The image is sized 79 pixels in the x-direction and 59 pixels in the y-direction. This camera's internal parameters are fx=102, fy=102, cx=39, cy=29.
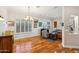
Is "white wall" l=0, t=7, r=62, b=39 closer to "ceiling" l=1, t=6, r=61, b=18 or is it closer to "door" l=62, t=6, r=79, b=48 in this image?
"ceiling" l=1, t=6, r=61, b=18

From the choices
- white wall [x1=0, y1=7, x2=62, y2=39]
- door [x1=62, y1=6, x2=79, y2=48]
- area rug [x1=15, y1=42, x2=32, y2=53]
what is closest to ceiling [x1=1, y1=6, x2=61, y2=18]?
white wall [x1=0, y1=7, x2=62, y2=39]

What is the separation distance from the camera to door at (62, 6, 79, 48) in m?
3.15

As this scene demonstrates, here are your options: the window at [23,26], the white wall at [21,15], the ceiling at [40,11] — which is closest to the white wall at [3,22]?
the white wall at [21,15]

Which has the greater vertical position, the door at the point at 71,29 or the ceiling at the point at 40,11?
the ceiling at the point at 40,11

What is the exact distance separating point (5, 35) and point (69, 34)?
207 cm

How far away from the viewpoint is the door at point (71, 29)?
3150 mm

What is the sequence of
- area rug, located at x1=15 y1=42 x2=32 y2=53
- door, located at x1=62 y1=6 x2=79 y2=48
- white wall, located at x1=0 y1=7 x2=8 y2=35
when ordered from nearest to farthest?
white wall, located at x1=0 y1=7 x2=8 y2=35 < door, located at x1=62 y1=6 x2=79 y2=48 < area rug, located at x1=15 y1=42 x2=32 y2=53

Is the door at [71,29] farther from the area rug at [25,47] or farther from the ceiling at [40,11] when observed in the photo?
the area rug at [25,47]

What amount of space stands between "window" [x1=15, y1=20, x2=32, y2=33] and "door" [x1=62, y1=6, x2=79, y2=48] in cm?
112

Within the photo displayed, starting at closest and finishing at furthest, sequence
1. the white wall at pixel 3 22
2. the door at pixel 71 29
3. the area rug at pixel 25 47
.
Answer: the white wall at pixel 3 22, the door at pixel 71 29, the area rug at pixel 25 47

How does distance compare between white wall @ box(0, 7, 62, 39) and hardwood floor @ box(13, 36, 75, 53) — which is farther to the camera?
hardwood floor @ box(13, 36, 75, 53)

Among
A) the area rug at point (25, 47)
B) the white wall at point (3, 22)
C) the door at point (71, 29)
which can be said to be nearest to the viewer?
the white wall at point (3, 22)

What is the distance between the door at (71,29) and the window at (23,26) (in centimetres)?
112

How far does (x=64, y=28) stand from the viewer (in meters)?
3.20
